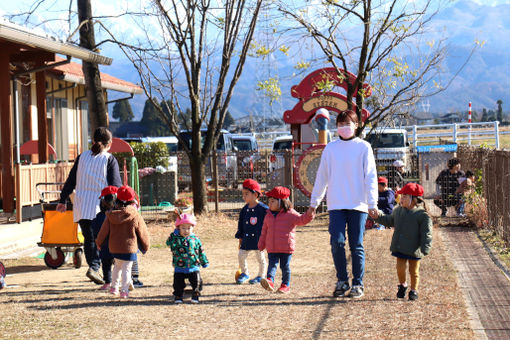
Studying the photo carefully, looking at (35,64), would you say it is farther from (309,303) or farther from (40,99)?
(309,303)

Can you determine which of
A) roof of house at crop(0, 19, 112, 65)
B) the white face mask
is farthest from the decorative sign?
the white face mask

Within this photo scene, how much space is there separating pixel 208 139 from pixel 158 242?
4914 millimetres

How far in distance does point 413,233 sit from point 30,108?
1390 cm

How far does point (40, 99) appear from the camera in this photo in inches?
672

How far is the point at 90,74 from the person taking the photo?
17.1 metres

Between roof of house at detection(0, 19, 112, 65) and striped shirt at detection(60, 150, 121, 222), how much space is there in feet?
14.1

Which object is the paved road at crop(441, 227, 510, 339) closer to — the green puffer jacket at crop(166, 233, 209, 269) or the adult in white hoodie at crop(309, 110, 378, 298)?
the adult in white hoodie at crop(309, 110, 378, 298)

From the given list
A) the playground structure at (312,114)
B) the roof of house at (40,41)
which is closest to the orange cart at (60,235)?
the roof of house at (40,41)

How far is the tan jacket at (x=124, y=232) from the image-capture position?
812 cm

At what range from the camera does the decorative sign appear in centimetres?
1842

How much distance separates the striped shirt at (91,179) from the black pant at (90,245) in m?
0.10

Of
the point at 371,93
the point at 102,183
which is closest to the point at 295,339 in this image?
the point at 102,183

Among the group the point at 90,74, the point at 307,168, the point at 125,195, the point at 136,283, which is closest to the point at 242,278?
the point at 136,283

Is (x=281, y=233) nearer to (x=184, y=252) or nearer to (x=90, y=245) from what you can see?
(x=184, y=252)
